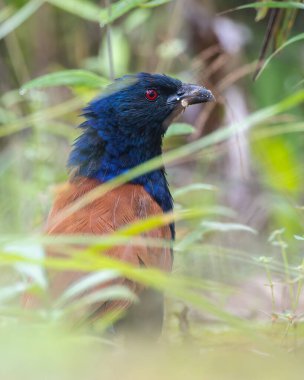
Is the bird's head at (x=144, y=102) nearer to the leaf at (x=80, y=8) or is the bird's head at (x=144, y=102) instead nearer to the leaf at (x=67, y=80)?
the leaf at (x=67, y=80)

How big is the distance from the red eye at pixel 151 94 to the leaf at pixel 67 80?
48 cm

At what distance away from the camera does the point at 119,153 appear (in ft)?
12.6

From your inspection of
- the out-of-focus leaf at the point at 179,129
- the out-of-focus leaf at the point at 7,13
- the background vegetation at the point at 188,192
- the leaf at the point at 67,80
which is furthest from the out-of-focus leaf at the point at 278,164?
the out-of-focus leaf at the point at 7,13

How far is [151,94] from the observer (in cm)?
404

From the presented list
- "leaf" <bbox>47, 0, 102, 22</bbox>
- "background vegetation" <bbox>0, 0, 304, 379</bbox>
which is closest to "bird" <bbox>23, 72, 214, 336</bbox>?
"background vegetation" <bbox>0, 0, 304, 379</bbox>

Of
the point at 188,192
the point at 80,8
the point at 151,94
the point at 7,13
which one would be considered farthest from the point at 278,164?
the point at 7,13

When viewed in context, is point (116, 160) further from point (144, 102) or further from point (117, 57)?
point (117, 57)

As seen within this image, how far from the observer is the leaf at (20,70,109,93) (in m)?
3.45

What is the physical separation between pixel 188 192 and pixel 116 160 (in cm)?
158

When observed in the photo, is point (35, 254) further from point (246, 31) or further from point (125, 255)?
point (246, 31)

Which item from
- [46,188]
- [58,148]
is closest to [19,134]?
[58,148]

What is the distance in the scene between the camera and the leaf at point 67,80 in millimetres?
3445

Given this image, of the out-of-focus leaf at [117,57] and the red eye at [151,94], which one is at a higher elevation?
the out-of-focus leaf at [117,57]

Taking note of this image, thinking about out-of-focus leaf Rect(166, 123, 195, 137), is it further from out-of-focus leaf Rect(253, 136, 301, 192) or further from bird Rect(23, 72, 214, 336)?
out-of-focus leaf Rect(253, 136, 301, 192)
